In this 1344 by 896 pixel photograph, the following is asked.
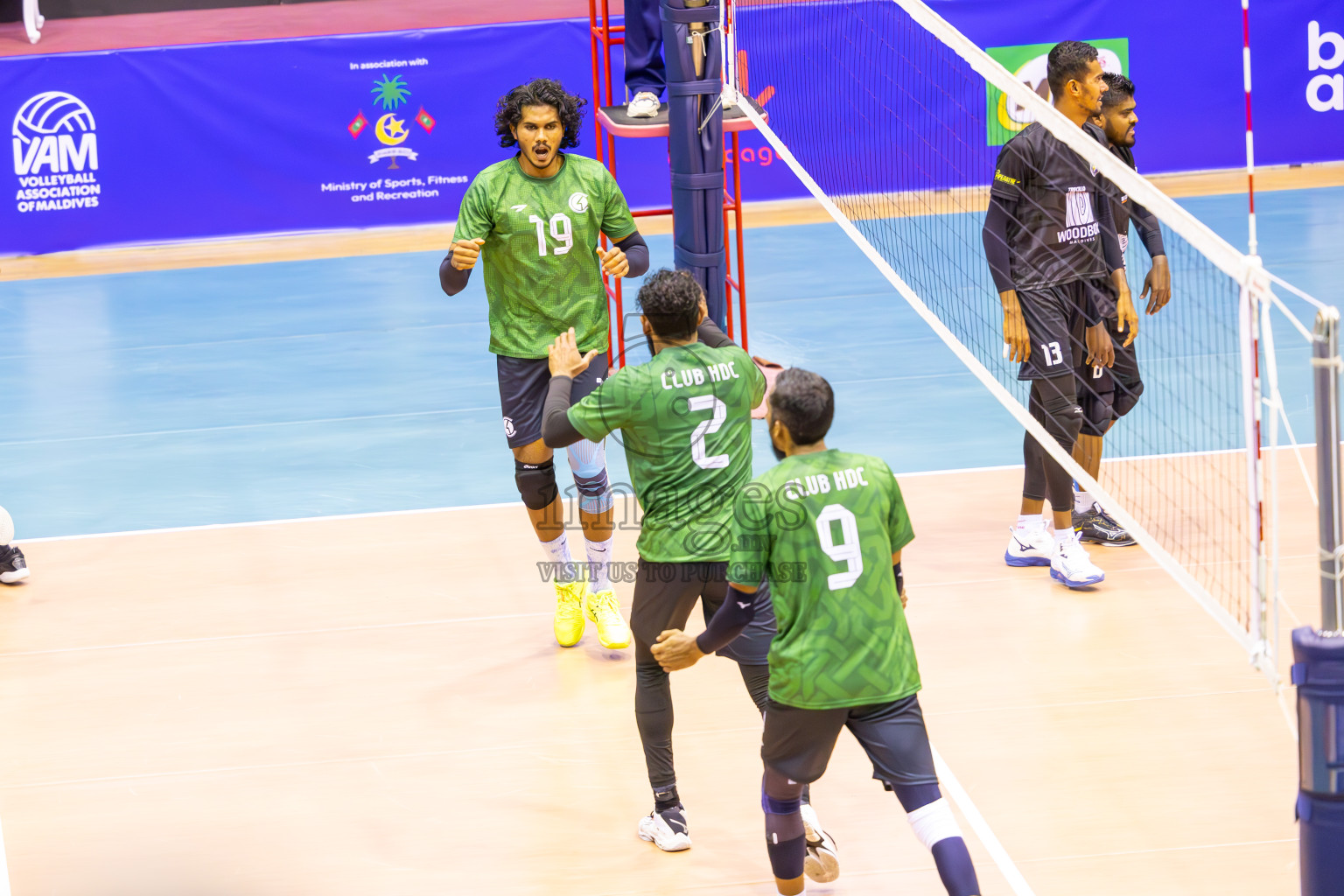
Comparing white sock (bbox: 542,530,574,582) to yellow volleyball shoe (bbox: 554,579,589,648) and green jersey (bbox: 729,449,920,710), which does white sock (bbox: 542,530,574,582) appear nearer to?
yellow volleyball shoe (bbox: 554,579,589,648)

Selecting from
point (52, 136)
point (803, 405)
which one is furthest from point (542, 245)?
point (52, 136)

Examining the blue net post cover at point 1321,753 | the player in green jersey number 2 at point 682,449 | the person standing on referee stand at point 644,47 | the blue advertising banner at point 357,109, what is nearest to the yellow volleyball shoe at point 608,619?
the player in green jersey number 2 at point 682,449

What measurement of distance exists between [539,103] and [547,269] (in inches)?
28.7

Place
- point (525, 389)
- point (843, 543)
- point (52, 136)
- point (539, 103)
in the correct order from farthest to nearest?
point (52, 136)
point (525, 389)
point (539, 103)
point (843, 543)

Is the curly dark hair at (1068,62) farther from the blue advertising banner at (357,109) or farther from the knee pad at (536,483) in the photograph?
the blue advertising banner at (357,109)

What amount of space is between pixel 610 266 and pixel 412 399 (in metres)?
4.96

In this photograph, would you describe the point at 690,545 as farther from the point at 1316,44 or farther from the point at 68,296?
the point at 1316,44

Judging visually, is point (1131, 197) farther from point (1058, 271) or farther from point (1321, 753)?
point (1058, 271)

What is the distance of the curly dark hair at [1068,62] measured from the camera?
6766mm

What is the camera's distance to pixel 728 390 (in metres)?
4.83

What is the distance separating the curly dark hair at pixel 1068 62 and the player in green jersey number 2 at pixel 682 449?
2824mm

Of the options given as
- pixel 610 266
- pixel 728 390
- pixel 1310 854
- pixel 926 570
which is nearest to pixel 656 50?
pixel 610 266

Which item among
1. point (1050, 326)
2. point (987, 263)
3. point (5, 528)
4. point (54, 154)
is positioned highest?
point (54, 154)

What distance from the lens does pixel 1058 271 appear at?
7160mm
